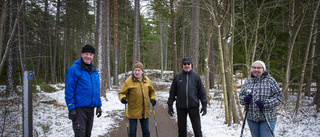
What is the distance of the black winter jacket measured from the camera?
351 cm

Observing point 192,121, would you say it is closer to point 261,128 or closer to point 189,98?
point 189,98

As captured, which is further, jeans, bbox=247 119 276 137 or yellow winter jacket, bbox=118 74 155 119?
yellow winter jacket, bbox=118 74 155 119

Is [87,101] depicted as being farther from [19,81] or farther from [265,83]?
[19,81]

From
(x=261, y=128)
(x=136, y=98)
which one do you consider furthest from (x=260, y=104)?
(x=136, y=98)

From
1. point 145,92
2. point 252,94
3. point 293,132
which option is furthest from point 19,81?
point 293,132

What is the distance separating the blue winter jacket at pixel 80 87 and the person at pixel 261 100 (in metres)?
2.76

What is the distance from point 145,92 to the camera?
3.61 m

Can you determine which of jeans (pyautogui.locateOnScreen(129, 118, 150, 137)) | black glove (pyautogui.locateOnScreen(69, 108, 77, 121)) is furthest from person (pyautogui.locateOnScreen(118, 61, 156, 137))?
black glove (pyautogui.locateOnScreen(69, 108, 77, 121))

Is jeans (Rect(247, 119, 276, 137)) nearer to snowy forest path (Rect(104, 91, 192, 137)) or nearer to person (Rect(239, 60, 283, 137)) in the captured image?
person (Rect(239, 60, 283, 137))

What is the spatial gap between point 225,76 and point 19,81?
9.48 metres

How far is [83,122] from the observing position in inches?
114

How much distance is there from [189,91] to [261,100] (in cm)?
130

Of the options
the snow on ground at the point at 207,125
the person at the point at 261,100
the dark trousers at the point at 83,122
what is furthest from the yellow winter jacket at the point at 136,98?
the snow on ground at the point at 207,125

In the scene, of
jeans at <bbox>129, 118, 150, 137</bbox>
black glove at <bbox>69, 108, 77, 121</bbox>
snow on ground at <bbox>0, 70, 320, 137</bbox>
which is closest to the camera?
black glove at <bbox>69, 108, 77, 121</bbox>
